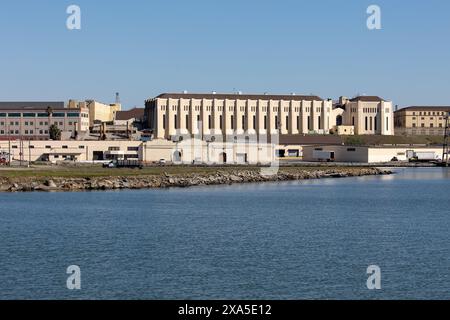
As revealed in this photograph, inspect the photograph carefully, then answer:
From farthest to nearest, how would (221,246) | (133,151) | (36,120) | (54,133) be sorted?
(36,120)
(54,133)
(133,151)
(221,246)

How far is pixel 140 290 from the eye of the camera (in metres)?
29.9

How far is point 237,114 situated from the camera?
589ft

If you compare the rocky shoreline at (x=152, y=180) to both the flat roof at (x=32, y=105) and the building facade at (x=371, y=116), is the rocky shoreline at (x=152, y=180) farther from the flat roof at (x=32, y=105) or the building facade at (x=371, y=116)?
the flat roof at (x=32, y=105)

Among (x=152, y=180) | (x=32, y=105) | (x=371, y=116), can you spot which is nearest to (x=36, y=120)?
(x=32, y=105)

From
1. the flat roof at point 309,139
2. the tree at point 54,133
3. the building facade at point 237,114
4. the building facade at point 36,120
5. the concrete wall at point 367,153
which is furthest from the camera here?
the building facade at point 237,114

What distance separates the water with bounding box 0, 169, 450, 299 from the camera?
30.4m

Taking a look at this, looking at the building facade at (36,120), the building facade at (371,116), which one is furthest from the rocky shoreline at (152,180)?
the building facade at (371,116)

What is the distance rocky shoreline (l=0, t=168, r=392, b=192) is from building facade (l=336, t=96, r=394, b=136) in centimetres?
7262

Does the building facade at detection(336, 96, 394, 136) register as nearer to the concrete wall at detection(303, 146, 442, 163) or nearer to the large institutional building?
the large institutional building

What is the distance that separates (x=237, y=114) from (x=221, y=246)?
13958 centimetres

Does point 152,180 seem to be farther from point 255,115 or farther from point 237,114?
point 255,115

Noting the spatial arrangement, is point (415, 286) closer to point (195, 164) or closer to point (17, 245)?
point (17, 245)

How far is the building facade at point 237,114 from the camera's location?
577 feet
